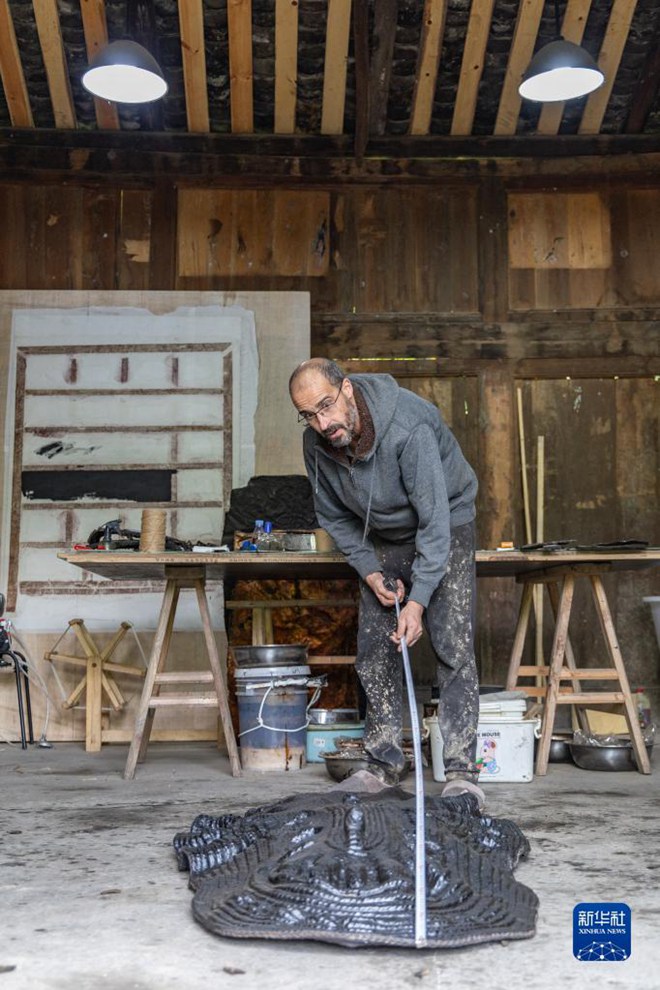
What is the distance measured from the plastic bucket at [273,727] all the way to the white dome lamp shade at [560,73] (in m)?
3.03

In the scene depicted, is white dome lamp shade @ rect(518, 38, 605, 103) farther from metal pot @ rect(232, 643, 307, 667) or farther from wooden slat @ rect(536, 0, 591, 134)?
metal pot @ rect(232, 643, 307, 667)

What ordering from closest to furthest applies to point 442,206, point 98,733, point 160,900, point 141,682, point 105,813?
point 160,900 < point 105,813 < point 98,733 < point 141,682 < point 442,206

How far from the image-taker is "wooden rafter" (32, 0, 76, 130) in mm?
5715

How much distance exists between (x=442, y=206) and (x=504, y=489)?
1.80 m

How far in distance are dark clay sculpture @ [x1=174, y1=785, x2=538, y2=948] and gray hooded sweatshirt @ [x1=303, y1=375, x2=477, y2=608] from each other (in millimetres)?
1020

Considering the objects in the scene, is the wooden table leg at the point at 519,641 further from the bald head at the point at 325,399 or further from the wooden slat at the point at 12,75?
the wooden slat at the point at 12,75

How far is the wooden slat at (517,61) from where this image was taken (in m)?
5.75

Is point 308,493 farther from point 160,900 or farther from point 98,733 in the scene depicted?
point 160,900

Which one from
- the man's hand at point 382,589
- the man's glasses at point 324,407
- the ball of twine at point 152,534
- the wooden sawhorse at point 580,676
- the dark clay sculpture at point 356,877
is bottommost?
the dark clay sculpture at point 356,877

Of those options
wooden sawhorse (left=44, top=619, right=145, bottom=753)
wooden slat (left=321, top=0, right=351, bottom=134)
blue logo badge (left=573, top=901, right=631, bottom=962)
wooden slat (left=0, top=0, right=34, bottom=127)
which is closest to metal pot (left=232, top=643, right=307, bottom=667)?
wooden sawhorse (left=44, top=619, right=145, bottom=753)

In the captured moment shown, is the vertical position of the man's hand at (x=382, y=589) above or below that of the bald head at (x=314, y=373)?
below

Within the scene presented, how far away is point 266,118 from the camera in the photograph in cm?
646

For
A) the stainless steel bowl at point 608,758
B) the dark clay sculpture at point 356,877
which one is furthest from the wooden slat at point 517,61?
the dark clay sculpture at point 356,877

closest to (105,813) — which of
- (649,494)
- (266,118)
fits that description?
(649,494)
